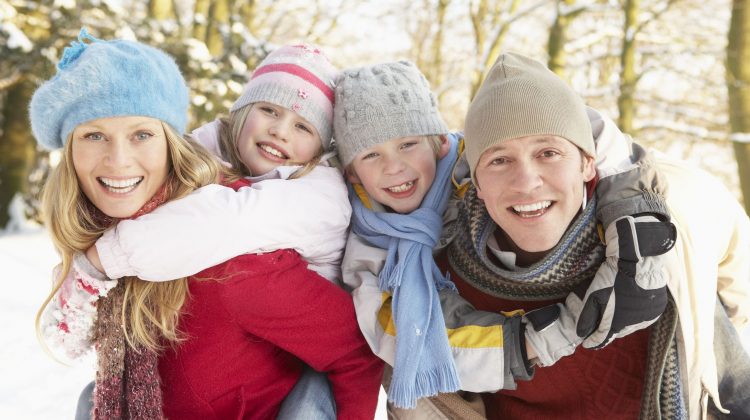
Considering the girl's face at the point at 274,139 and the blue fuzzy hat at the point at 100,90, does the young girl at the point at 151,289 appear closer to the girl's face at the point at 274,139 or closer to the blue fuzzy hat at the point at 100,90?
the blue fuzzy hat at the point at 100,90

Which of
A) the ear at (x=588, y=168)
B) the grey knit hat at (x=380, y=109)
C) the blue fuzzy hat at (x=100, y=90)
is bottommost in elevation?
the ear at (x=588, y=168)

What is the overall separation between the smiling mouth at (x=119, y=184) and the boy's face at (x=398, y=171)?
2.65ft

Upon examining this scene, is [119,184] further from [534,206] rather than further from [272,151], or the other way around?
[534,206]

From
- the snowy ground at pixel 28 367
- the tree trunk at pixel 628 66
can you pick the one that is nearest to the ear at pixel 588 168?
the snowy ground at pixel 28 367

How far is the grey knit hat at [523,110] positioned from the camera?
1857mm

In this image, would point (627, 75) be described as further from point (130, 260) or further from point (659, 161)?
point (130, 260)

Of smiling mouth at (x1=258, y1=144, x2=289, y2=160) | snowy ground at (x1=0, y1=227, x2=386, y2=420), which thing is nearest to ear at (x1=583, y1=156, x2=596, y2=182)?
smiling mouth at (x1=258, y1=144, x2=289, y2=160)

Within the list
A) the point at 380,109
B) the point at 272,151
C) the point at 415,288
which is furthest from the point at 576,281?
the point at 272,151

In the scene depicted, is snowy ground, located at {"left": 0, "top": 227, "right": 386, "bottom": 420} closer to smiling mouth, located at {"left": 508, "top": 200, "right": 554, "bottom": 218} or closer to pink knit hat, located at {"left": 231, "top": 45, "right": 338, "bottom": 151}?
pink knit hat, located at {"left": 231, "top": 45, "right": 338, "bottom": 151}

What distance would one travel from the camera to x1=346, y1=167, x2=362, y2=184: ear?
2.35 meters

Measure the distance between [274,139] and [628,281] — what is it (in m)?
1.35

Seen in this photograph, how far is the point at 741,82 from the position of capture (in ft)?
22.0

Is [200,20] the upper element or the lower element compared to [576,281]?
upper

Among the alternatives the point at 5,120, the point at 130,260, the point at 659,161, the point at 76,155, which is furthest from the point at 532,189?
the point at 5,120
